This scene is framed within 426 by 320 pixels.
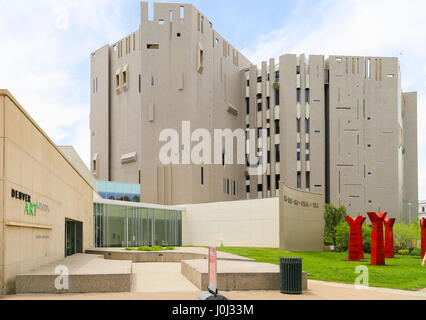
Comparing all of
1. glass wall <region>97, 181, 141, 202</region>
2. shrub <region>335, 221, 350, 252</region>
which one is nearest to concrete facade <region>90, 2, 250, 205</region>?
glass wall <region>97, 181, 141, 202</region>

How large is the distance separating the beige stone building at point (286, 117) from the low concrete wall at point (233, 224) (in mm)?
8242

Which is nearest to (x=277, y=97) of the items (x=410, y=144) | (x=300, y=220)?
(x=300, y=220)

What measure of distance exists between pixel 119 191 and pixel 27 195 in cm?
3953

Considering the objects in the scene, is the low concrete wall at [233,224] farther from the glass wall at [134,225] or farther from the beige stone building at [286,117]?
the beige stone building at [286,117]

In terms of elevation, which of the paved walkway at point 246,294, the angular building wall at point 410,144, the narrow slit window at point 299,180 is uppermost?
the angular building wall at point 410,144

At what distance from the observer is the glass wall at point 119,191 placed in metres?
53.0

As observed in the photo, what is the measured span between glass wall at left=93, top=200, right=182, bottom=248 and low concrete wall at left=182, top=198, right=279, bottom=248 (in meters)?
1.76

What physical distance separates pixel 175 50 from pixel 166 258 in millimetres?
32287

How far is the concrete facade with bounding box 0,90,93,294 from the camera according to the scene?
39.9 ft

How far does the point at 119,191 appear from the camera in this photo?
175ft

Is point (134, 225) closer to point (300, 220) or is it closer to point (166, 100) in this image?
point (300, 220)

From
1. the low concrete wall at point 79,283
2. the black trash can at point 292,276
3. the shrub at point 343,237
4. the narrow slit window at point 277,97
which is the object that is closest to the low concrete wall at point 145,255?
the low concrete wall at point 79,283

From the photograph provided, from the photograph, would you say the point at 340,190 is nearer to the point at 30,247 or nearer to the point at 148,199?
the point at 148,199

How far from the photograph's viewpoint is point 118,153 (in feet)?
193
